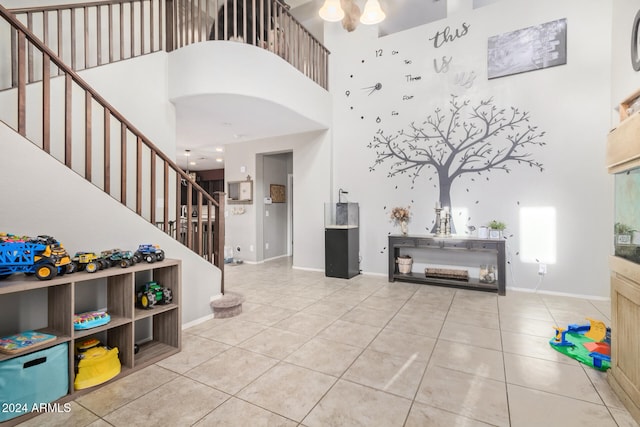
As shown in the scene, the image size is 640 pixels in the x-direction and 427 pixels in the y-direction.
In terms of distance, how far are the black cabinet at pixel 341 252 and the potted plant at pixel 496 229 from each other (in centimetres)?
210

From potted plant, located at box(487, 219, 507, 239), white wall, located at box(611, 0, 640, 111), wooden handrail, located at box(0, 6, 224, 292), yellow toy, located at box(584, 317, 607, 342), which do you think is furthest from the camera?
potted plant, located at box(487, 219, 507, 239)

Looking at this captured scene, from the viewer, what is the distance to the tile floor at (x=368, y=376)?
66.4 inches

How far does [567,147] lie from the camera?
3.92 meters

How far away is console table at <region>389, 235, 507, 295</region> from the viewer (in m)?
→ 4.02

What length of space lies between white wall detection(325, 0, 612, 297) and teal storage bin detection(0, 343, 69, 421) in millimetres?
4305

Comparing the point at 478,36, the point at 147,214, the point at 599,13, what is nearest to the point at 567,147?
the point at 599,13

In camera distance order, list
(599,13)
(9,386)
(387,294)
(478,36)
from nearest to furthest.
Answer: (9,386) < (599,13) < (387,294) < (478,36)

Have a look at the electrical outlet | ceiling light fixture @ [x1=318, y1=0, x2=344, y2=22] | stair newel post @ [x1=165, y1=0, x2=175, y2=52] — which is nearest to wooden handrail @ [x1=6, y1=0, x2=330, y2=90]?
stair newel post @ [x1=165, y1=0, x2=175, y2=52]

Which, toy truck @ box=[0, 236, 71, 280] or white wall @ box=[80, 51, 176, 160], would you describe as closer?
toy truck @ box=[0, 236, 71, 280]

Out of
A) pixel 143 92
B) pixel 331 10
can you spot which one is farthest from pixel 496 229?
pixel 143 92

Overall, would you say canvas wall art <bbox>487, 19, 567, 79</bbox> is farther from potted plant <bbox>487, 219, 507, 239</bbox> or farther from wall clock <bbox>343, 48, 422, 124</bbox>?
potted plant <bbox>487, 219, 507, 239</bbox>

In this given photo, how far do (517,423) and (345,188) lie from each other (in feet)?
14.0

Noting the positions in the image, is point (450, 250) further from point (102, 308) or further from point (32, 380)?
point (32, 380)

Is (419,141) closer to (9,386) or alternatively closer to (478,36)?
(478,36)
